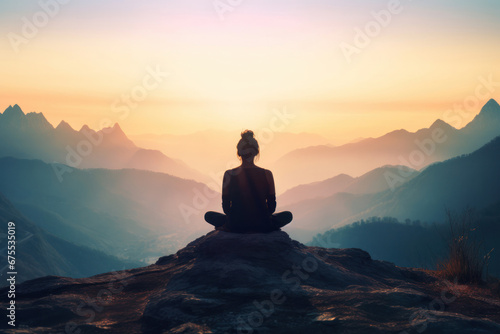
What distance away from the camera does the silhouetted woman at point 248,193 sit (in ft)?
36.1

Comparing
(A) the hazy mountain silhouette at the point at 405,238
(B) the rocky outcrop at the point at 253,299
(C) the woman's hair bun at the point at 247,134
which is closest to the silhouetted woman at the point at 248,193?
(C) the woman's hair bun at the point at 247,134

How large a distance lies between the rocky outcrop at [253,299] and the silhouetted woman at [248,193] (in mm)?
447

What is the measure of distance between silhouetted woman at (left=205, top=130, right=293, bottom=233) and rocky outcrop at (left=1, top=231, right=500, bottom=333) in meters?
0.45

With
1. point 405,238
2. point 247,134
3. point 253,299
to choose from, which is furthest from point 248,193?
point 405,238

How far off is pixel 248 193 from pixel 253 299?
3.25 metres

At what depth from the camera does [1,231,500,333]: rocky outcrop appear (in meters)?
7.15

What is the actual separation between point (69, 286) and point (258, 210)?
16.9 feet

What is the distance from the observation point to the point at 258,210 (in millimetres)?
11172

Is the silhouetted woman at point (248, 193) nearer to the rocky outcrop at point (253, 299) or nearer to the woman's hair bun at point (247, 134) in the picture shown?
the woman's hair bun at point (247, 134)

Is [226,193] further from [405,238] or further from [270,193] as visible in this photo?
[405,238]

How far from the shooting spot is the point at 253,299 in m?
8.40

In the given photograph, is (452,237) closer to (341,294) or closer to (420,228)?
(341,294)

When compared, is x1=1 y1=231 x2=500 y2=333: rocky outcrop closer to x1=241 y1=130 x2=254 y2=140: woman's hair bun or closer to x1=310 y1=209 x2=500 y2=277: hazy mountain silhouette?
x1=241 y1=130 x2=254 y2=140: woman's hair bun

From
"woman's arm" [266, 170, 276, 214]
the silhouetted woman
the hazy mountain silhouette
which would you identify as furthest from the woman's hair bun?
the hazy mountain silhouette
